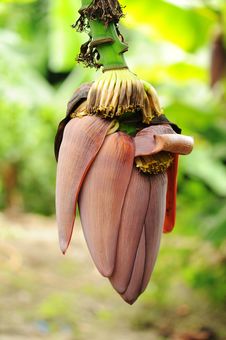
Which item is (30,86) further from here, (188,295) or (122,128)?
(122,128)

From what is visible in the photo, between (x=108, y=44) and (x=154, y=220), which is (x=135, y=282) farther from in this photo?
(x=108, y=44)

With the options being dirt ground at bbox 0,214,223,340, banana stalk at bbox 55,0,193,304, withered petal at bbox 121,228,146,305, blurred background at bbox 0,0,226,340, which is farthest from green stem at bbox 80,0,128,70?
dirt ground at bbox 0,214,223,340

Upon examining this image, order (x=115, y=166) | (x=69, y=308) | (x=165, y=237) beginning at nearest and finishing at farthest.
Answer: (x=115, y=166) → (x=69, y=308) → (x=165, y=237)

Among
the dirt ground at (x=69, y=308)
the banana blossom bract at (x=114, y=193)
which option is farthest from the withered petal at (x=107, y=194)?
the dirt ground at (x=69, y=308)

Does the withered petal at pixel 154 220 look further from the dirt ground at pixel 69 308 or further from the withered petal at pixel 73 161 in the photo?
the dirt ground at pixel 69 308

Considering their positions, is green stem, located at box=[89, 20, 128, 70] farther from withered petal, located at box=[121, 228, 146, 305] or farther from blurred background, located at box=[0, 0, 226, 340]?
blurred background, located at box=[0, 0, 226, 340]

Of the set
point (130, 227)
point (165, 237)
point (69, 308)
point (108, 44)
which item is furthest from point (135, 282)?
point (165, 237)
